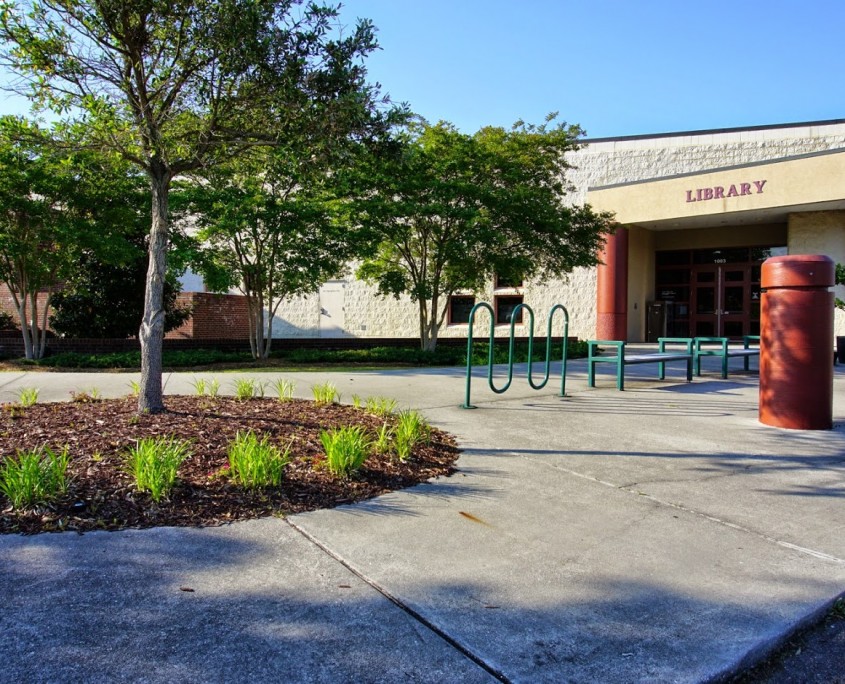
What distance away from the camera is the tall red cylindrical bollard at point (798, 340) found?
268 inches

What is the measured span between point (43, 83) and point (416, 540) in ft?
16.6

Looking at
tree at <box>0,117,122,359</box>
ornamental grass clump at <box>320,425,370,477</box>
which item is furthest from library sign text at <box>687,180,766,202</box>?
ornamental grass clump at <box>320,425,370,477</box>

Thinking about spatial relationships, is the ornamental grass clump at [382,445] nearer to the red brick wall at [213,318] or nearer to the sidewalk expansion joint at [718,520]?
the sidewalk expansion joint at [718,520]

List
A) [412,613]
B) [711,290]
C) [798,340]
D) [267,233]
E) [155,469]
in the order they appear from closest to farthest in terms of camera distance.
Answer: [412,613] < [155,469] < [798,340] < [267,233] < [711,290]

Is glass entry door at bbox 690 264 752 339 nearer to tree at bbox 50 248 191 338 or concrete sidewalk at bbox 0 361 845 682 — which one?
tree at bbox 50 248 191 338

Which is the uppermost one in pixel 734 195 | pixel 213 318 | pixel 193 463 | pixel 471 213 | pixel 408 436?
pixel 734 195

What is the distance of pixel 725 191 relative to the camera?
23000 millimetres

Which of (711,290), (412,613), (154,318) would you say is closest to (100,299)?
(154,318)

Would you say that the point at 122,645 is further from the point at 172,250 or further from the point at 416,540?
the point at 172,250

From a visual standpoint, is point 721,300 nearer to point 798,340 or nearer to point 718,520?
point 798,340

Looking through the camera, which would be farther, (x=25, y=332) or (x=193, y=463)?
(x=25, y=332)

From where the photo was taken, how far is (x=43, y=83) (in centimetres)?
570

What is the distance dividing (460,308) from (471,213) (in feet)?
45.9

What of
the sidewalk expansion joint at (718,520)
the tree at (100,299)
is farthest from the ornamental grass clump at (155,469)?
the tree at (100,299)
